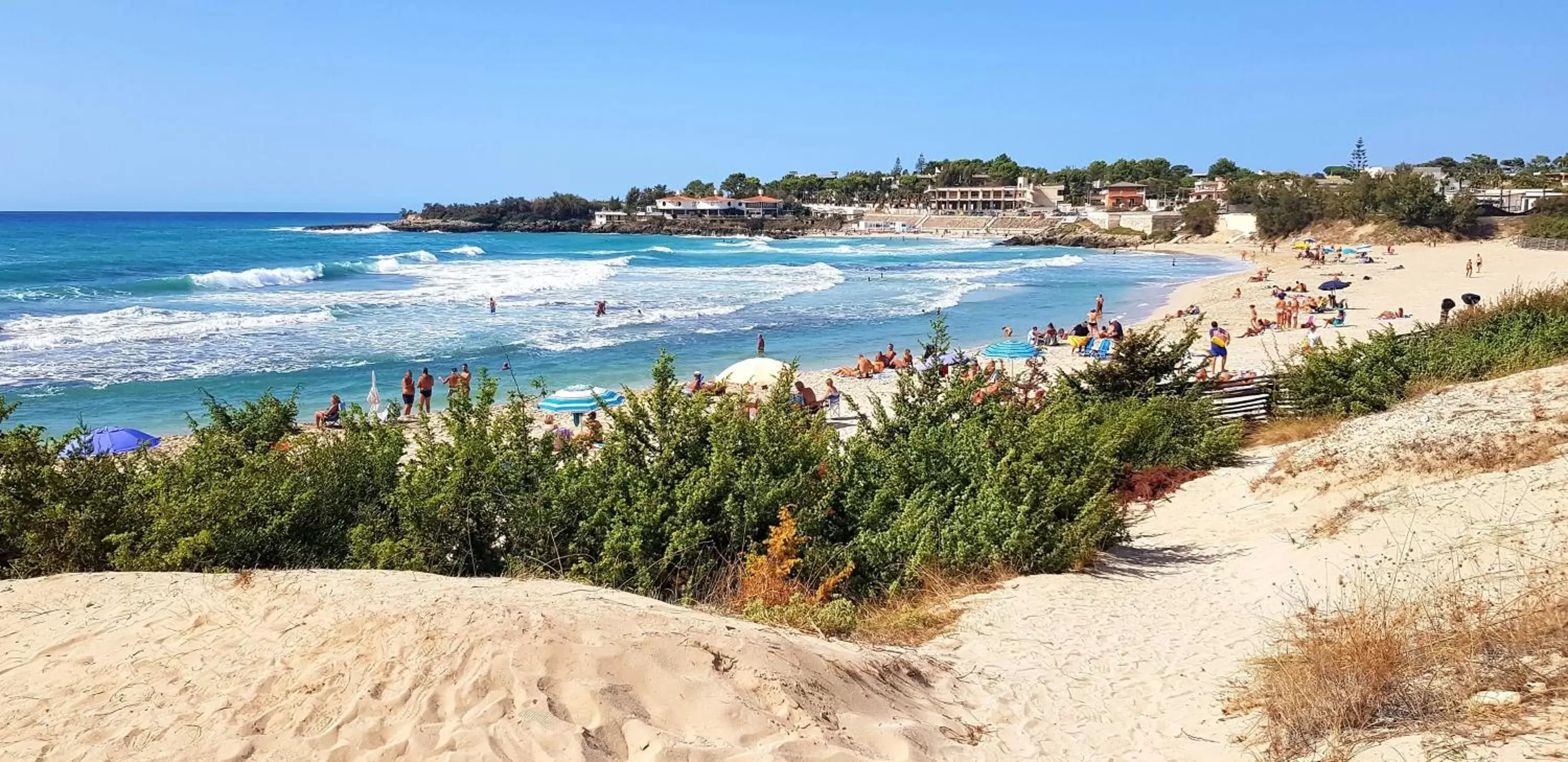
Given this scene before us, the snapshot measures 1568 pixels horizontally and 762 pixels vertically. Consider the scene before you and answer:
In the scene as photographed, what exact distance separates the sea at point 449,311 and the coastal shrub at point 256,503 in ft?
12.1

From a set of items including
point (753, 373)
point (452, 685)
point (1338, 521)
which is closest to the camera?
point (452, 685)

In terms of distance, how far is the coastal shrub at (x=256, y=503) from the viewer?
7168 mm

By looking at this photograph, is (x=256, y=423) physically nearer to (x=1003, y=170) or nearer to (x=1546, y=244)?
(x=1546, y=244)

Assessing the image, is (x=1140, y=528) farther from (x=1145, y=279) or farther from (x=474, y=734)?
(x=1145, y=279)

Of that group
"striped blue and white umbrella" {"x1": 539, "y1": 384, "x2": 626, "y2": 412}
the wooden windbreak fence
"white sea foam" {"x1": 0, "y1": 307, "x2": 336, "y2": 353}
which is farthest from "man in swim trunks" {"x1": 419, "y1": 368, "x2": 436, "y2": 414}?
the wooden windbreak fence

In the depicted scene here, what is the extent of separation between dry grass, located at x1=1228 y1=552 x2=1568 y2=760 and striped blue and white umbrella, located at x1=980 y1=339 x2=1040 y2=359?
1656 cm

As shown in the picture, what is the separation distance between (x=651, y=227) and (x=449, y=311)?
94.6 metres

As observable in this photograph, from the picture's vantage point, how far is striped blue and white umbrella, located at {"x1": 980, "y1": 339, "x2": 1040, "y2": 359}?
22438 millimetres

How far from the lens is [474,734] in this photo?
434cm

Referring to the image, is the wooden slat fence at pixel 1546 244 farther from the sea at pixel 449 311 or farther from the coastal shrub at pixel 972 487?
the coastal shrub at pixel 972 487

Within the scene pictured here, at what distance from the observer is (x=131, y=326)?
106 ft

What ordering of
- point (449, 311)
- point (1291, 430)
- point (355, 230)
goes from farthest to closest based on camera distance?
1. point (355, 230)
2. point (449, 311)
3. point (1291, 430)

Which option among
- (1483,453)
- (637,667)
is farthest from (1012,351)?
(637,667)

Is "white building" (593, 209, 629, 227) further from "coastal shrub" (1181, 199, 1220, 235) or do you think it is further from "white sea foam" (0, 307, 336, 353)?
"white sea foam" (0, 307, 336, 353)
